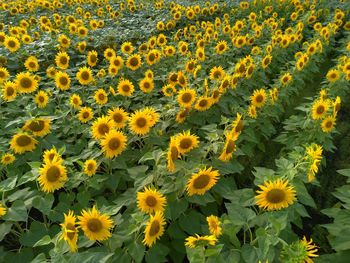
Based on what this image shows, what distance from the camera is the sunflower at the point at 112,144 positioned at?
322 centimetres

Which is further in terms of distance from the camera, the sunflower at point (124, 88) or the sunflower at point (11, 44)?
the sunflower at point (11, 44)

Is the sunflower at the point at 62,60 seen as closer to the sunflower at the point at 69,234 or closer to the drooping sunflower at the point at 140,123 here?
the drooping sunflower at the point at 140,123

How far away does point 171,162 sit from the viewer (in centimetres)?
280

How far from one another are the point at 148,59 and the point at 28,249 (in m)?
4.04

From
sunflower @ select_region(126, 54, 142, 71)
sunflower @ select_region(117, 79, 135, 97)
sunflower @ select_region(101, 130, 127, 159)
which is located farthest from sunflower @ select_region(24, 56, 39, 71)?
sunflower @ select_region(101, 130, 127, 159)

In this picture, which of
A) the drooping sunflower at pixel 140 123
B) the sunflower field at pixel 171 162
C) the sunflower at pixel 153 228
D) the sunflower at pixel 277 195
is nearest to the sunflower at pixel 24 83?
the sunflower field at pixel 171 162

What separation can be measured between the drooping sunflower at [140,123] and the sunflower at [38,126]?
0.90 metres

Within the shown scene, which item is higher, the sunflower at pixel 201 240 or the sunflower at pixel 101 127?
the sunflower at pixel 201 240

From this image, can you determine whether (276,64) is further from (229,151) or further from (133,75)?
(229,151)

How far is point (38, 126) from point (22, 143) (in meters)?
0.25

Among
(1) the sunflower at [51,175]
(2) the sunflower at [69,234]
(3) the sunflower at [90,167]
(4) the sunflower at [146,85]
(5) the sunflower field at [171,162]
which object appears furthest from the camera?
(4) the sunflower at [146,85]

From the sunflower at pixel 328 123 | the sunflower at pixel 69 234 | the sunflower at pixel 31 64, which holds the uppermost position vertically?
the sunflower at pixel 69 234

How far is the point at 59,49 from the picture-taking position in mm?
6980

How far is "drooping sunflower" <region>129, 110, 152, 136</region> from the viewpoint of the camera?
3547 mm
